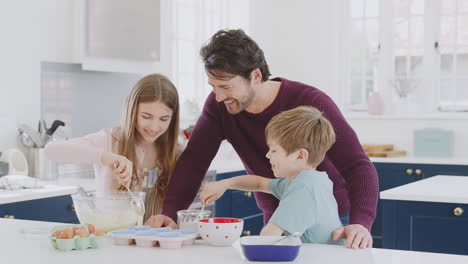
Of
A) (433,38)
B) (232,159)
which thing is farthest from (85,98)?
(433,38)

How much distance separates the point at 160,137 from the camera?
277 centimetres

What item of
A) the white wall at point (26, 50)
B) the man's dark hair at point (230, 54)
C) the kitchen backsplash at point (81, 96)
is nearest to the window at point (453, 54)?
the kitchen backsplash at point (81, 96)

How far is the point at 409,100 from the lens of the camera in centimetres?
620

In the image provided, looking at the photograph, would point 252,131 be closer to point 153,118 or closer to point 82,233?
point 153,118

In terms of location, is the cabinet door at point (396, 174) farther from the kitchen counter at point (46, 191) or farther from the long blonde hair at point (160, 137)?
the long blonde hair at point (160, 137)

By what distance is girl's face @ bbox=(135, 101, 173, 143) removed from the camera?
262 centimetres

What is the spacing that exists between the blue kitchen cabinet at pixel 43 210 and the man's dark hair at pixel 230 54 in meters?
1.39

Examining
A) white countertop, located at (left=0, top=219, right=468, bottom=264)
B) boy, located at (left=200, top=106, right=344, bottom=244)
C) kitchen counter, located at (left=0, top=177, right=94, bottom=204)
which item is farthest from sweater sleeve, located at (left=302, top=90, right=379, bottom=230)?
kitchen counter, located at (left=0, top=177, right=94, bottom=204)

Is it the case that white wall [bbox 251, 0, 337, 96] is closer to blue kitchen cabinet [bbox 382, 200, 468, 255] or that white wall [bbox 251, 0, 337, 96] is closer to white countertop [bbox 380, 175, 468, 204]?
white countertop [bbox 380, 175, 468, 204]

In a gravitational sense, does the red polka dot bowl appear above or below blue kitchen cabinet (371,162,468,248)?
above

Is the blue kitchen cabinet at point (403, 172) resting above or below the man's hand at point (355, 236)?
below

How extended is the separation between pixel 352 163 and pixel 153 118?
0.79m

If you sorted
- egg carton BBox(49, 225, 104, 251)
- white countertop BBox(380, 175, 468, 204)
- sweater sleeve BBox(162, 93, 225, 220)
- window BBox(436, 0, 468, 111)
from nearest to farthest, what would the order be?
egg carton BBox(49, 225, 104, 251)
sweater sleeve BBox(162, 93, 225, 220)
white countertop BBox(380, 175, 468, 204)
window BBox(436, 0, 468, 111)

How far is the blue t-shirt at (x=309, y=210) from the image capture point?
1866 millimetres
